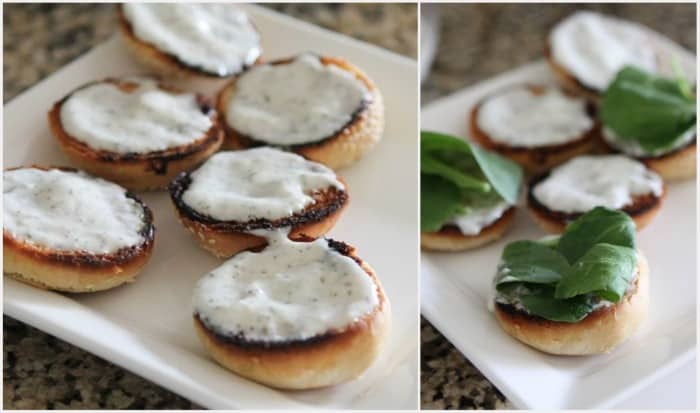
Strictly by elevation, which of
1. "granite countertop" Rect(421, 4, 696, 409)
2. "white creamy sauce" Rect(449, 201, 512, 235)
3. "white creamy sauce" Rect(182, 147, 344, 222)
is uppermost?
"white creamy sauce" Rect(182, 147, 344, 222)

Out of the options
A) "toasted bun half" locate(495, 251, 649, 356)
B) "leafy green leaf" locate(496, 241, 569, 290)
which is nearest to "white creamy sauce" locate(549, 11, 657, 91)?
"leafy green leaf" locate(496, 241, 569, 290)

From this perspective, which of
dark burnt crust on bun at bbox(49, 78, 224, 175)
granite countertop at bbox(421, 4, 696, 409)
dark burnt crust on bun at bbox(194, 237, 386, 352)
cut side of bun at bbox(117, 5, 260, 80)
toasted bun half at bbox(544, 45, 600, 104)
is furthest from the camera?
granite countertop at bbox(421, 4, 696, 409)

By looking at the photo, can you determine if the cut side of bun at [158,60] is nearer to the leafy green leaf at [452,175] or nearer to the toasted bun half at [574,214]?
the leafy green leaf at [452,175]

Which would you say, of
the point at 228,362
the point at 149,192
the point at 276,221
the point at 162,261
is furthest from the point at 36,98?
the point at 228,362

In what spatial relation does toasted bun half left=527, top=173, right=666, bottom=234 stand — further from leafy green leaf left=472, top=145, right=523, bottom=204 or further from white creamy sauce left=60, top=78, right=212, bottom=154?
white creamy sauce left=60, top=78, right=212, bottom=154

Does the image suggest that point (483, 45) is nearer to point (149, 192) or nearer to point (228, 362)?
point (149, 192)

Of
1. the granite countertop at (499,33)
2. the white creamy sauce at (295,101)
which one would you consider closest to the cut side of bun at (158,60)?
the white creamy sauce at (295,101)

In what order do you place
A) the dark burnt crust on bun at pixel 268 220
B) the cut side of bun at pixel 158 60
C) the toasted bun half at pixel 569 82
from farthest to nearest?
the toasted bun half at pixel 569 82, the cut side of bun at pixel 158 60, the dark burnt crust on bun at pixel 268 220

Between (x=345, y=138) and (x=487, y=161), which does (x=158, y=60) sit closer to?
(x=345, y=138)
